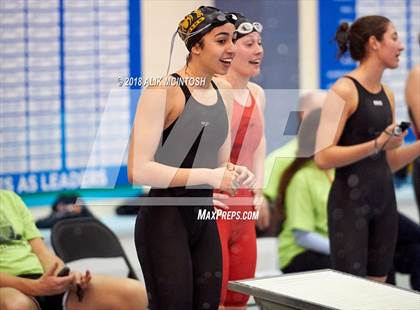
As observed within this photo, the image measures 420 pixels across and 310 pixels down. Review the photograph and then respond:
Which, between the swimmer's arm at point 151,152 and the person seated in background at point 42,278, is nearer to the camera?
the swimmer's arm at point 151,152

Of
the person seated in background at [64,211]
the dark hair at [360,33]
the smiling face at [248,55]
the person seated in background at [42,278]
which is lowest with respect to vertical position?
the person seated in background at [42,278]

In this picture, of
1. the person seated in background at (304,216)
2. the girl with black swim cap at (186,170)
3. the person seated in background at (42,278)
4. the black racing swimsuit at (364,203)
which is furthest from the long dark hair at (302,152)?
the person seated in background at (42,278)

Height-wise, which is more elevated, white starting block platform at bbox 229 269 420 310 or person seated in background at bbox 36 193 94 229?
person seated in background at bbox 36 193 94 229

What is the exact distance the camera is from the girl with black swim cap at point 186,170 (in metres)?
2.83

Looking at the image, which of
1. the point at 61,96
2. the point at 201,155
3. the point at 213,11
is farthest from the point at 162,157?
the point at 61,96

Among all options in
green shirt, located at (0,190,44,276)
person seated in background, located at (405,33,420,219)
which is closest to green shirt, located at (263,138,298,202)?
person seated in background, located at (405,33,420,219)

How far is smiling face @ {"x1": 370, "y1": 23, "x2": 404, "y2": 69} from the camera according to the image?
3545 mm

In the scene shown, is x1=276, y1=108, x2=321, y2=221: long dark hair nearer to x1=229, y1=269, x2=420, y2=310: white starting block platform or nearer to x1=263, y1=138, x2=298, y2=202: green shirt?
x1=263, y1=138, x2=298, y2=202: green shirt

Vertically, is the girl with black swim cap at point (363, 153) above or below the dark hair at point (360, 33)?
below

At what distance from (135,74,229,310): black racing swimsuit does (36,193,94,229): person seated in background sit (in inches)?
32.0

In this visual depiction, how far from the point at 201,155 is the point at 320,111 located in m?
0.77

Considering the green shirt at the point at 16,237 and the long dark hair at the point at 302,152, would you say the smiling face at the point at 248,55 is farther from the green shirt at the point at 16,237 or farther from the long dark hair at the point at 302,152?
the green shirt at the point at 16,237

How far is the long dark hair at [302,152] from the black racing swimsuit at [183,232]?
0.57m

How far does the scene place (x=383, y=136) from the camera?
341 cm
